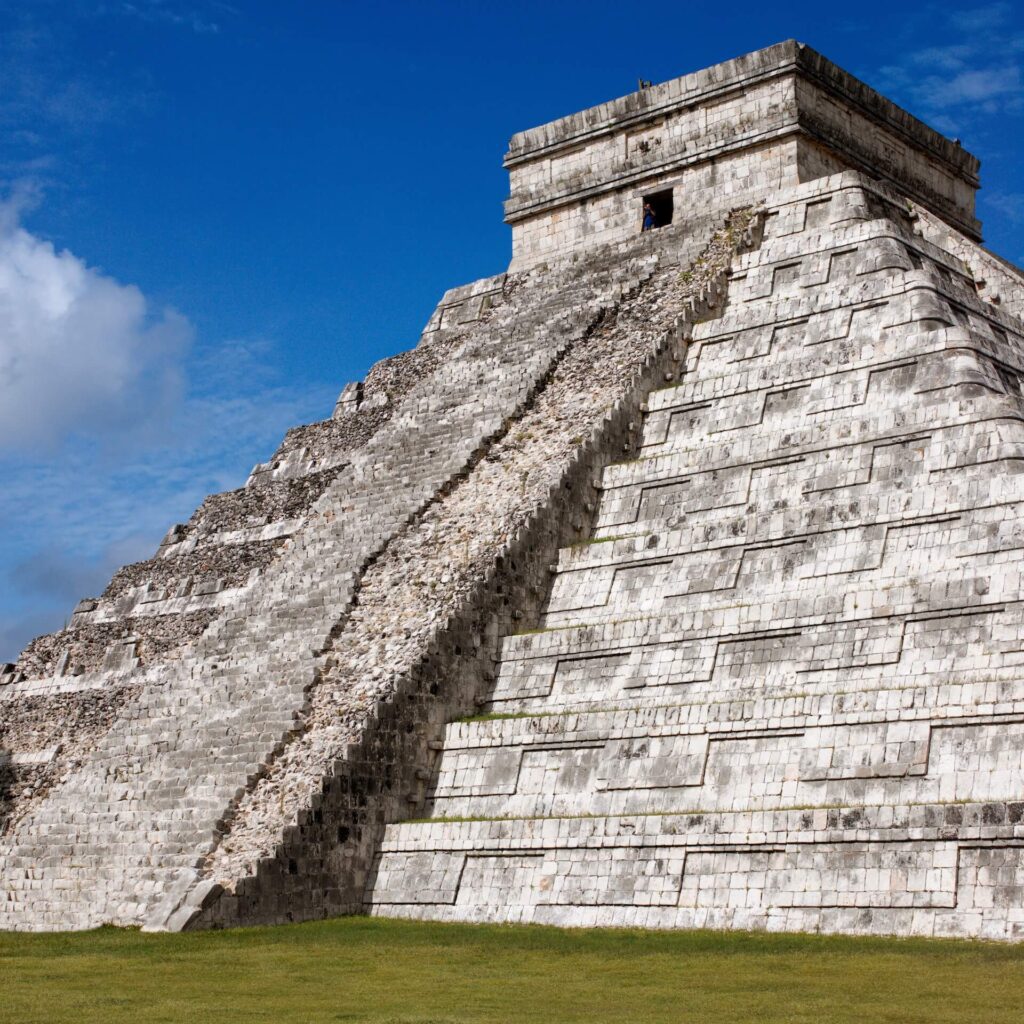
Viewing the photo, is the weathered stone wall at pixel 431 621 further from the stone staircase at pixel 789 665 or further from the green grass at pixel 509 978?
the green grass at pixel 509 978

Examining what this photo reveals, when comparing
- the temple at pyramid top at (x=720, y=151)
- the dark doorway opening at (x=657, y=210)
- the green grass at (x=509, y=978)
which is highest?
the temple at pyramid top at (x=720, y=151)

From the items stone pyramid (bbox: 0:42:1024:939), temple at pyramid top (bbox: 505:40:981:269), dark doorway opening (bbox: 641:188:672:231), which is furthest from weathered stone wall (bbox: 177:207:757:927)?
dark doorway opening (bbox: 641:188:672:231)

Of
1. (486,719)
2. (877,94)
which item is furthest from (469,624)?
(877,94)

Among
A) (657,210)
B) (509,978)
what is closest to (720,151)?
(657,210)

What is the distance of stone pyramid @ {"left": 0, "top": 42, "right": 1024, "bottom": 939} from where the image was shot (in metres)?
15.8

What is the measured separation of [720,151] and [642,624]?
33.4 feet

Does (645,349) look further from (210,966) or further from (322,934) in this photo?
(210,966)

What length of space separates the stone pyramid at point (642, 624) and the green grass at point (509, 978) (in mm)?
865

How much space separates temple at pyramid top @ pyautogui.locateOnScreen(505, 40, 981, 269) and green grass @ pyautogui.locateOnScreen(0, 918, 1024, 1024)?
13.9 m

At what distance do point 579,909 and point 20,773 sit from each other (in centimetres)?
1128

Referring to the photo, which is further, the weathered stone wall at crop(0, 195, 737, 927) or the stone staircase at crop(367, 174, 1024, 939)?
the weathered stone wall at crop(0, 195, 737, 927)

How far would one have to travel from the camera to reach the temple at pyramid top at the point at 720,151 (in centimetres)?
2567

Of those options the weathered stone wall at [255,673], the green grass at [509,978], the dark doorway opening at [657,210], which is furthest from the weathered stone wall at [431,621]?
the dark doorway opening at [657,210]

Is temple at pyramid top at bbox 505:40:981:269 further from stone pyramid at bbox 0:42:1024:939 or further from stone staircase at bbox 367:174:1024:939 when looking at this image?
stone staircase at bbox 367:174:1024:939
